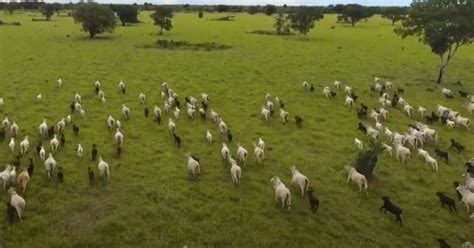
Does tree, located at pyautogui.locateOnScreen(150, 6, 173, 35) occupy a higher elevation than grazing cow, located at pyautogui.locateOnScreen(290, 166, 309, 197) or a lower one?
higher

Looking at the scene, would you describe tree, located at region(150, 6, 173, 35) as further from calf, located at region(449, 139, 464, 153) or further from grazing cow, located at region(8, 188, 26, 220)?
grazing cow, located at region(8, 188, 26, 220)

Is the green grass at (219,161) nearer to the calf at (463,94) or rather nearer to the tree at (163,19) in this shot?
the calf at (463,94)

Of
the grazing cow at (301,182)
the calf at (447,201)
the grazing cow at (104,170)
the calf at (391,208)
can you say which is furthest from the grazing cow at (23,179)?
the calf at (447,201)

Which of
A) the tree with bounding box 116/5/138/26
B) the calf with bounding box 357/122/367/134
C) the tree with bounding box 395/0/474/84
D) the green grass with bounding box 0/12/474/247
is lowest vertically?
the green grass with bounding box 0/12/474/247

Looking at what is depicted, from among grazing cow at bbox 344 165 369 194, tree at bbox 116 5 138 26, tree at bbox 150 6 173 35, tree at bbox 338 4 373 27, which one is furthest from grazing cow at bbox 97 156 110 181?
tree at bbox 338 4 373 27

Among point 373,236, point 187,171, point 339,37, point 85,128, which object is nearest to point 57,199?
point 187,171

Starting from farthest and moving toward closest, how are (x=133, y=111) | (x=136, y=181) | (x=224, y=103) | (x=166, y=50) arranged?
(x=166, y=50), (x=224, y=103), (x=133, y=111), (x=136, y=181)

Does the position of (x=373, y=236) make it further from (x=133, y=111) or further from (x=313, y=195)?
(x=133, y=111)
